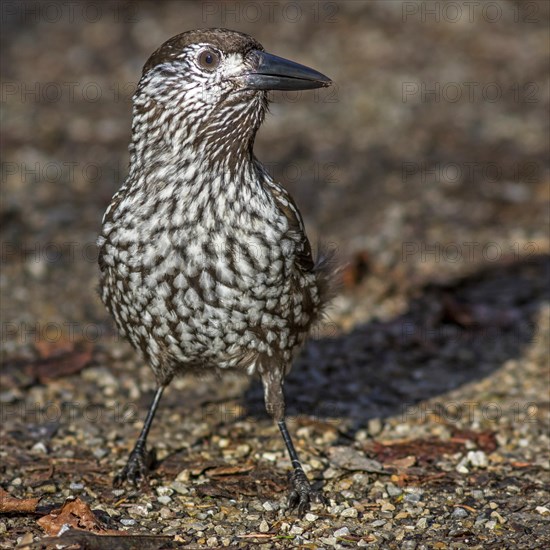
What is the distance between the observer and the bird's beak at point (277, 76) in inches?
184

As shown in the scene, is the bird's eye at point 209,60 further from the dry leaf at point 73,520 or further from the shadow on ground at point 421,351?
the shadow on ground at point 421,351

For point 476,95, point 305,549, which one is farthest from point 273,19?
point 305,549

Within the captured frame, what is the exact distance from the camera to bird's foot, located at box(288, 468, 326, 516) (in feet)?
16.2

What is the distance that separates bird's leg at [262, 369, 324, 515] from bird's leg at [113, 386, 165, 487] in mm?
703

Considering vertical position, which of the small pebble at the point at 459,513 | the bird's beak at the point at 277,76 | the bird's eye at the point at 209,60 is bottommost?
the small pebble at the point at 459,513

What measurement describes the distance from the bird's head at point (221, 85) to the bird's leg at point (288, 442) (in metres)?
1.30

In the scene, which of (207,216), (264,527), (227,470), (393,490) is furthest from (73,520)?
(393,490)

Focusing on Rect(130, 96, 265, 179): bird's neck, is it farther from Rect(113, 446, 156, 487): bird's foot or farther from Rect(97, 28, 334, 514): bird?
Rect(113, 446, 156, 487): bird's foot

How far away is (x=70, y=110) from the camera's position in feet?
35.9

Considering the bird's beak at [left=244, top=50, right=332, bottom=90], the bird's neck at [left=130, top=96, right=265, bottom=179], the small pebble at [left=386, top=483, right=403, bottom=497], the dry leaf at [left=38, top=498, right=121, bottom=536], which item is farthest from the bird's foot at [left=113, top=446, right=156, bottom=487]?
the bird's beak at [left=244, top=50, right=332, bottom=90]

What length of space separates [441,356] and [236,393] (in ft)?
5.19

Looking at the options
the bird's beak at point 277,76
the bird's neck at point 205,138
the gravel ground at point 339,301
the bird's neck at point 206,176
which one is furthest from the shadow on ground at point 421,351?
the bird's beak at point 277,76

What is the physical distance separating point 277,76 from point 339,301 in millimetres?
3309

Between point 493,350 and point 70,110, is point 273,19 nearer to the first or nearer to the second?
point 70,110
